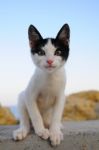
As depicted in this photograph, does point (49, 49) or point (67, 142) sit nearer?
point (49, 49)

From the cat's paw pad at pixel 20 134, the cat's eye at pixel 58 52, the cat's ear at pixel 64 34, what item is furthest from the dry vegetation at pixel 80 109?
the cat's eye at pixel 58 52

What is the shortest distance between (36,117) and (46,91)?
0.22m

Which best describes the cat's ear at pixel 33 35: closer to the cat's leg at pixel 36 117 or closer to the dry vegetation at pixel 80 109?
the cat's leg at pixel 36 117

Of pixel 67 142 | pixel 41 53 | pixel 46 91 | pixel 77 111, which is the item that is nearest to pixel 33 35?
pixel 41 53

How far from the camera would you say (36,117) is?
329cm

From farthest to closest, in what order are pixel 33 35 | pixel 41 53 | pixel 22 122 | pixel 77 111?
pixel 77 111
pixel 22 122
pixel 33 35
pixel 41 53

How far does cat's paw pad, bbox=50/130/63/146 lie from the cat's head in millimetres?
534

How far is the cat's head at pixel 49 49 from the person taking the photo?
3057mm

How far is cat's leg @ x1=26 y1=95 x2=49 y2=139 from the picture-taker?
10.8 feet

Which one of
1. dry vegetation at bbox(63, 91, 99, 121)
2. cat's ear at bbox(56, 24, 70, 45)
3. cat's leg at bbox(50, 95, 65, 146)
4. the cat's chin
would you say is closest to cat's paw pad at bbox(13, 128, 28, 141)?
cat's leg at bbox(50, 95, 65, 146)

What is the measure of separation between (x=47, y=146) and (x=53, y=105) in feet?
1.11

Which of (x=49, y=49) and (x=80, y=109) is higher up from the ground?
(x=49, y=49)

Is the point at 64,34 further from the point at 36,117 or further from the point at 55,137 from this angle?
the point at 55,137

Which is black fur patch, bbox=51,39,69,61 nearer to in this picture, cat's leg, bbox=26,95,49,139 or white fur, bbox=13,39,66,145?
white fur, bbox=13,39,66,145
